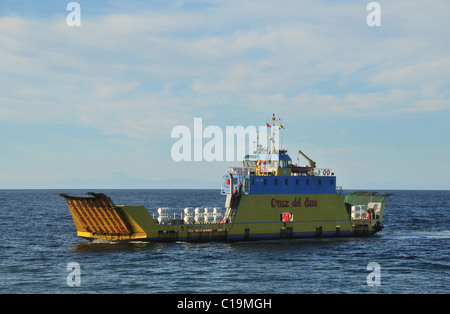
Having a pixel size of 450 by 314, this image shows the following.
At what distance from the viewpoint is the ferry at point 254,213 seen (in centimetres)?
4666

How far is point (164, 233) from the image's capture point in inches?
1880

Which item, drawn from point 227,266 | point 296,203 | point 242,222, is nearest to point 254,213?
point 242,222

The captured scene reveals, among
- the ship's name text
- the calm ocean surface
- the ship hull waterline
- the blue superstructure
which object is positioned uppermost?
the blue superstructure

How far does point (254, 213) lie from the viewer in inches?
2000

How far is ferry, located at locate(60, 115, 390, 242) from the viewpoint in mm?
46656

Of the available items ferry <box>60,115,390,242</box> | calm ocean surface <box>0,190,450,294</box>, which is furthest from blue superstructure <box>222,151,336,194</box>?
calm ocean surface <box>0,190,450,294</box>

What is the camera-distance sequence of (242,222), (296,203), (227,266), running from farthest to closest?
(296,203) → (242,222) → (227,266)

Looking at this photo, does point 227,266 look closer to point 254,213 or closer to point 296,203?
point 254,213

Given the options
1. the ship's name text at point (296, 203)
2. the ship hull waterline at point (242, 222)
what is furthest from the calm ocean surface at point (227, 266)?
the ship's name text at point (296, 203)

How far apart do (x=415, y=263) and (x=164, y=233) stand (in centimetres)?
2217

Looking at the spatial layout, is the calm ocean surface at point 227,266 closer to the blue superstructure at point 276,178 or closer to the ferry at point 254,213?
the ferry at point 254,213

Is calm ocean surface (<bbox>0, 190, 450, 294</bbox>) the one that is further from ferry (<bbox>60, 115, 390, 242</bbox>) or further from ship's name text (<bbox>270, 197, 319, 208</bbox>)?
ship's name text (<bbox>270, 197, 319, 208</bbox>)
